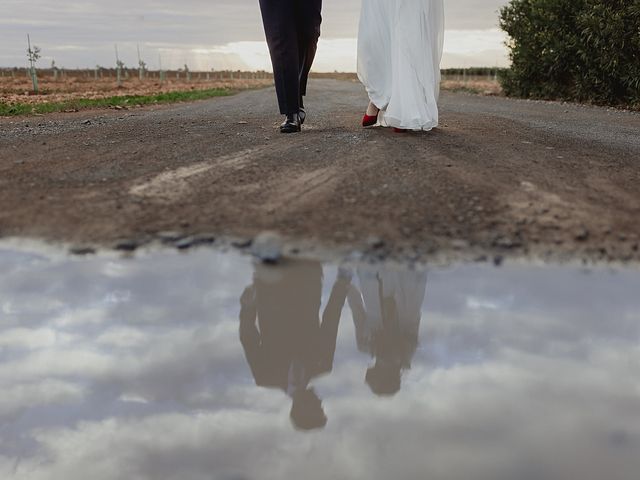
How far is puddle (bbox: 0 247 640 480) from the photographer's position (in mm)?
1321

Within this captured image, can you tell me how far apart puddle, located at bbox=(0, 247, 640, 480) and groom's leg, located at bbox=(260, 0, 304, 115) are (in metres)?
3.22

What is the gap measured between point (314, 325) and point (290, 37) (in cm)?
381

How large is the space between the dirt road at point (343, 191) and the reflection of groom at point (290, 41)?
1.53 ft

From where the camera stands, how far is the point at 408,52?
16.6ft

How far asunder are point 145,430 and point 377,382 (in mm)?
571

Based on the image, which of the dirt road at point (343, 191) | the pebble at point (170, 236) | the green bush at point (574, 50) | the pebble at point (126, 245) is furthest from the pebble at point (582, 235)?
the green bush at point (574, 50)

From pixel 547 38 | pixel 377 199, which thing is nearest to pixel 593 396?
pixel 377 199

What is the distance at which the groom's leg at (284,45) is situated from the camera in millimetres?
5121

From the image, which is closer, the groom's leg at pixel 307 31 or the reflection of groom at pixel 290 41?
the reflection of groom at pixel 290 41

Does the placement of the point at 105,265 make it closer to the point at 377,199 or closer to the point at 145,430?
the point at 145,430

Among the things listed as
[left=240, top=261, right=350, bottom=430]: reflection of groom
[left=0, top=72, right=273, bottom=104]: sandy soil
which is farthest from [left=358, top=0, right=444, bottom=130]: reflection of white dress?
[left=0, top=72, right=273, bottom=104]: sandy soil

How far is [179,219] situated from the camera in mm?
2725

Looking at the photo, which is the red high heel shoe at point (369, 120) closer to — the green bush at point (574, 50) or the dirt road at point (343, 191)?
the dirt road at point (343, 191)

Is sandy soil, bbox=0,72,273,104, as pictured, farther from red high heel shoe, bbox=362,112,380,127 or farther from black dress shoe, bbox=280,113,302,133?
red high heel shoe, bbox=362,112,380,127
